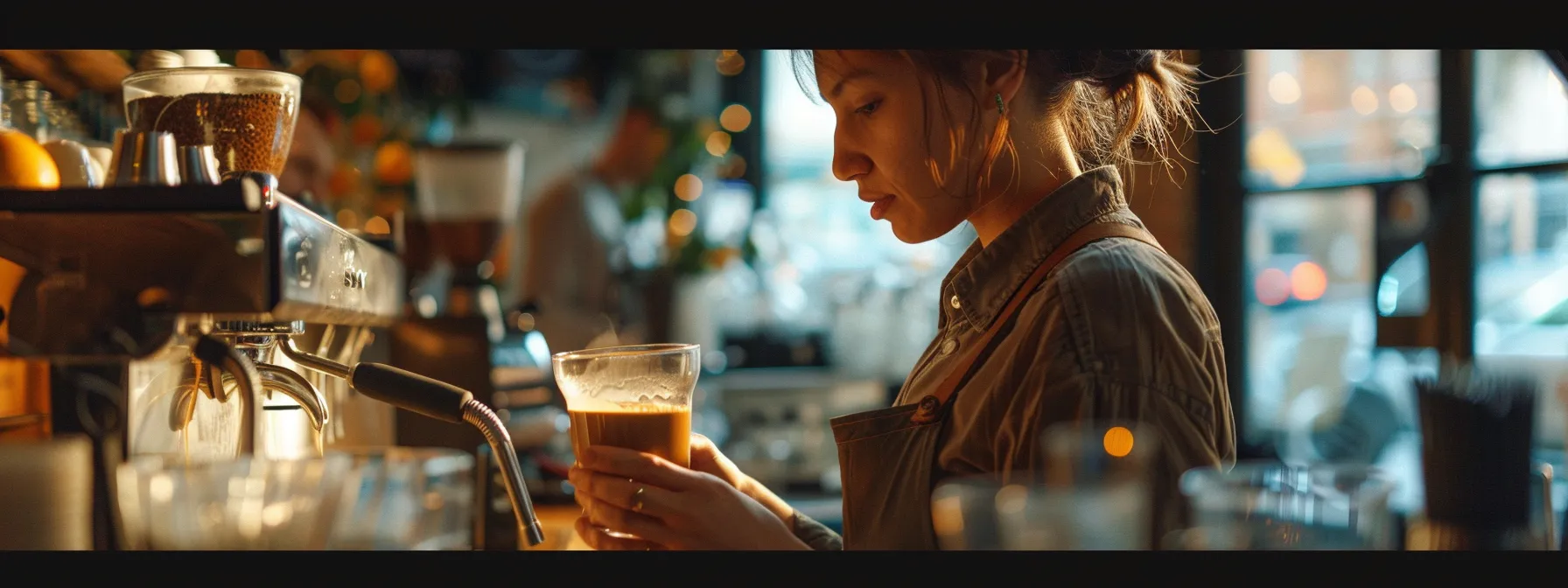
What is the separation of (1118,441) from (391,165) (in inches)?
119

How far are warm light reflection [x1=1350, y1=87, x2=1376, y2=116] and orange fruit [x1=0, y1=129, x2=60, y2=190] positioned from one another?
2.43 metres

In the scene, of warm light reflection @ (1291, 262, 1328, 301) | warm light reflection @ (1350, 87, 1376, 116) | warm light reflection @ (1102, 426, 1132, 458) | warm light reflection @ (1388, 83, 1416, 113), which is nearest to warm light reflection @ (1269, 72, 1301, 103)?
warm light reflection @ (1350, 87, 1376, 116)

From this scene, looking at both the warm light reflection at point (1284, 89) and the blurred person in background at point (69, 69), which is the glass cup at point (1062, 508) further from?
the warm light reflection at point (1284, 89)

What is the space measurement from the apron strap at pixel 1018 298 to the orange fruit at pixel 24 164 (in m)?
0.72

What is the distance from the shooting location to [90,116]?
3.71 feet

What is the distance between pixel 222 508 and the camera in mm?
767

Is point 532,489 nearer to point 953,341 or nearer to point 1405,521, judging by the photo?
point 953,341

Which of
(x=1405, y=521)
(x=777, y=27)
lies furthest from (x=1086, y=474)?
(x=777, y=27)

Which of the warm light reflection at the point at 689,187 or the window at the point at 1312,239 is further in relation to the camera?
the warm light reflection at the point at 689,187

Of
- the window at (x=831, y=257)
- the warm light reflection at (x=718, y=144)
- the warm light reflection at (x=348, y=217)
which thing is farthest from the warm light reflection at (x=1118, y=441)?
the warm light reflection at (x=718, y=144)

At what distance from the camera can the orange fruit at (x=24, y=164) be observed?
2.66ft

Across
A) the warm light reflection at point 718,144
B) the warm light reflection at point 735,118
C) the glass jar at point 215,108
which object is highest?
the warm light reflection at point 735,118

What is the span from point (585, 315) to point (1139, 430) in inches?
122

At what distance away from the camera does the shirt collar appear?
40.5 inches
